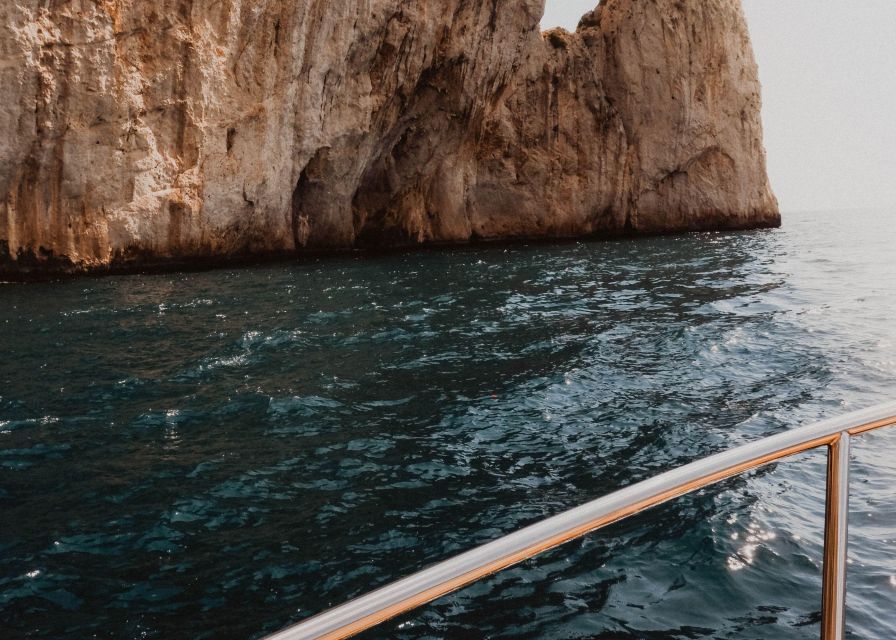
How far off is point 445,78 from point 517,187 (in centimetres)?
695

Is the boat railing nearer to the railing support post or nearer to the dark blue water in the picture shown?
the railing support post

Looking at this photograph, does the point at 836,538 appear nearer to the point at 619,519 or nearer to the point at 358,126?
→ the point at 619,519

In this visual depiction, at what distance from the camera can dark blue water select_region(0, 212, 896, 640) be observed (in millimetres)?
3838

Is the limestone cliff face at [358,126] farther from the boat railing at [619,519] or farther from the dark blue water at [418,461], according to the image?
the boat railing at [619,519]

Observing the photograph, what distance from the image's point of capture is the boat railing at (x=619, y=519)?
1.11 m

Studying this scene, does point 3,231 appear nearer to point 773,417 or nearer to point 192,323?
point 192,323

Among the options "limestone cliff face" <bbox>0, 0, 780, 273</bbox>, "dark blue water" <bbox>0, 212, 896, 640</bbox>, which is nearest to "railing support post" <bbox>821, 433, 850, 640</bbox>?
"dark blue water" <bbox>0, 212, 896, 640</bbox>

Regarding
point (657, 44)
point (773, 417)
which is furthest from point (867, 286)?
point (657, 44)

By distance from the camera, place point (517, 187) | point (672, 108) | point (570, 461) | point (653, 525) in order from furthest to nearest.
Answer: point (672, 108) → point (517, 187) → point (570, 461) → point (653, 525)

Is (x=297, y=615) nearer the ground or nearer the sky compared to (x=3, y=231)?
nearer the ground

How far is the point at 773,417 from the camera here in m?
6.71

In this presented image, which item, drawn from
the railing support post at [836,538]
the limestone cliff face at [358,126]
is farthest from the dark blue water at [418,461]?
the limestone cliff face at [358,126]

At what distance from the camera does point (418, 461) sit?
5.77 meters

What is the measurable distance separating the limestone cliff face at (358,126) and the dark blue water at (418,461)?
5106 millimetres
